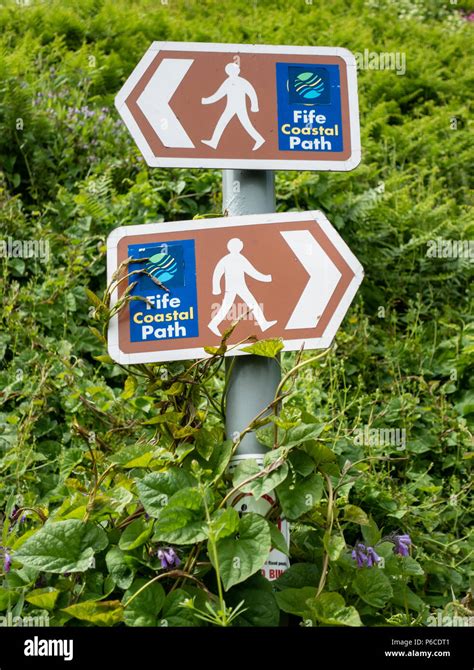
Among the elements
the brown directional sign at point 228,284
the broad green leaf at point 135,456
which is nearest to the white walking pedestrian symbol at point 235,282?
the brown directional sign at point 228,284

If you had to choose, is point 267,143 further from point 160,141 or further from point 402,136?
point 402,136

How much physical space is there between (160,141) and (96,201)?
239cm

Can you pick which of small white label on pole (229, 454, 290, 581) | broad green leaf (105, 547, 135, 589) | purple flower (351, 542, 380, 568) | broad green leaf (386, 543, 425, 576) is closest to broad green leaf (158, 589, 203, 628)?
broad green leaf (105, 547, 135, 589)

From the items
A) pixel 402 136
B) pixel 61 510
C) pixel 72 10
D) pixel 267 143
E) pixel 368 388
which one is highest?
pixel 72 10

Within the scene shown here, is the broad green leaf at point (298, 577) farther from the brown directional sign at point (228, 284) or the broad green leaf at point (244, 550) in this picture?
the brown directional sign at point (228, 284)

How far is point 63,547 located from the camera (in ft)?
5.86

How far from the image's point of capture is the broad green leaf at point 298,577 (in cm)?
189

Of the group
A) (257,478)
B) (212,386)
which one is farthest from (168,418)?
(212,386)

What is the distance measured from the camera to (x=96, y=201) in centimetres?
438

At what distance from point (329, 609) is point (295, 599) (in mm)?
79

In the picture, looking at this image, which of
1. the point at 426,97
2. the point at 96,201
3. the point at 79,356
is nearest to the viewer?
the point at 79,356

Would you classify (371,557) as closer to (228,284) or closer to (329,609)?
(329,609)

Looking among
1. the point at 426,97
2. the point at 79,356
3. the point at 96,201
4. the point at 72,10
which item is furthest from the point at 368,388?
the point at 72,10

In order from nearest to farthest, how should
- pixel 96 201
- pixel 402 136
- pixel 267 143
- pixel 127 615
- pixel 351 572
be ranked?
pixel 127 615, pixel 351 572, pixel 267 143, pixel 96 201, pixel 402 136
